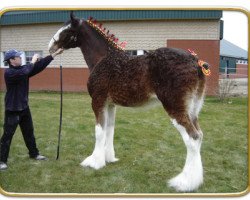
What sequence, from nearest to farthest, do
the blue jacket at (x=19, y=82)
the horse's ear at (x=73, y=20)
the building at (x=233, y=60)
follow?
the building at (x=233, y=60) < the horse's ear at (x=73, y=20) < the blue jacket at (x=19, y=82)

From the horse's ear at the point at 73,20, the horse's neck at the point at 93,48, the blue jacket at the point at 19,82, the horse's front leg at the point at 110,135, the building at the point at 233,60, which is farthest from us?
the horse's front leg at the point at 110,135

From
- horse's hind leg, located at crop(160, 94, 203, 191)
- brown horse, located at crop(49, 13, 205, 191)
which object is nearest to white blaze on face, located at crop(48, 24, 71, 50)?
brown horse, located at crop(49, 13, 205, 191)

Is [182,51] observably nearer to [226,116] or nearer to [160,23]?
[160,23]

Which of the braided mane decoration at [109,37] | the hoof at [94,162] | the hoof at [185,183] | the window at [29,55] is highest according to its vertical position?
the braided mane decoration at [109,37]

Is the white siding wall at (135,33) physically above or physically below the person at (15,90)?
above

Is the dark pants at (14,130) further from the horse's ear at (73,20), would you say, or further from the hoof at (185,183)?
the hoof at (185,183)

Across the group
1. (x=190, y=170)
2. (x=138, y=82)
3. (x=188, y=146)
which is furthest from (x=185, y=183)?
(x=138, y=82)

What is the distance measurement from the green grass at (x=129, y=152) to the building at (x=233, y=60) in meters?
0.14

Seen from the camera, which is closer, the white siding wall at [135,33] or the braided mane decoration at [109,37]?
the white siding wall at [135,33]

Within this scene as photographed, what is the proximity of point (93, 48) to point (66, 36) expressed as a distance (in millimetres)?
177

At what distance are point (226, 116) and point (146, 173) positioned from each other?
0.53m

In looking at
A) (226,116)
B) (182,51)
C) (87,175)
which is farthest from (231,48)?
(87,175)

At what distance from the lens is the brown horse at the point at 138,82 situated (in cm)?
182

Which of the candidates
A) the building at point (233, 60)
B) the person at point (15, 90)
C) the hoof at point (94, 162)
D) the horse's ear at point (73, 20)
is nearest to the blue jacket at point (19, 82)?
A: the person at point (15, 90)
